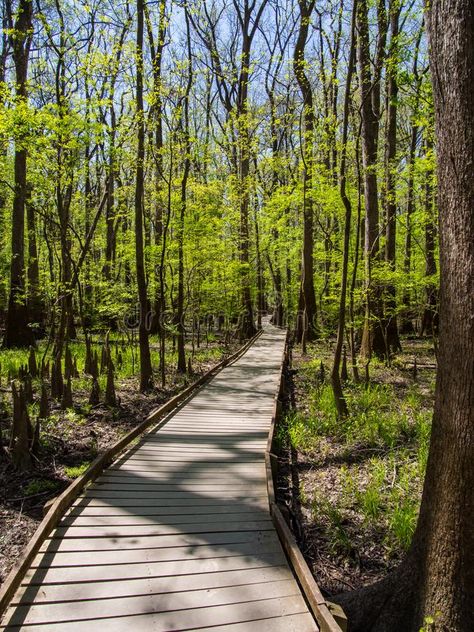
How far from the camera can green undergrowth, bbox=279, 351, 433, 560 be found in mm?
4562

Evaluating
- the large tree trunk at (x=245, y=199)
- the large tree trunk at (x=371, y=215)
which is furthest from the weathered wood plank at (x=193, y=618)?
the large tree trunk at (x=245, y=199)

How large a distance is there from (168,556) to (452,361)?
2.63m

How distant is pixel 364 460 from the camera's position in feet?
20.6

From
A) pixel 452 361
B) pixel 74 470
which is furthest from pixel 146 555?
pixel 452 361

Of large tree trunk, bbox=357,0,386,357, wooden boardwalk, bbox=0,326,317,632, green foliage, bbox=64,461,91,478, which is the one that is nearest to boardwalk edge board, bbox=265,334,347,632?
wooden boardwalk, bbox=0,326,317,632

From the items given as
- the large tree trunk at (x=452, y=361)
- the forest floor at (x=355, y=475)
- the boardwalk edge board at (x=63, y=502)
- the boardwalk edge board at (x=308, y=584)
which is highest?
the large tree trunk at (x=452, y=361)

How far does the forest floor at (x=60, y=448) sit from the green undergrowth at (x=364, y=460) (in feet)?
9.29

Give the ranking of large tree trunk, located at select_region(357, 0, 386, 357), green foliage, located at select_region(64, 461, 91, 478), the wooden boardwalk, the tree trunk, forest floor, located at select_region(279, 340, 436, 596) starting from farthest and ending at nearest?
large tree trunk, located at select_region(357, 0, 386, 357) → the tree trunk → green foliage, located at select_region(64, 461, 91, 478) → forest floor, located at select_region(279, 340, 436, 596) → the wooden boardwalk

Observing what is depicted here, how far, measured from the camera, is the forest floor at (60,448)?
4.64 m

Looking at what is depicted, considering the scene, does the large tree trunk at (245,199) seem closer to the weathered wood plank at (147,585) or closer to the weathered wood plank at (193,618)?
the weathered wood plank at (147,585)

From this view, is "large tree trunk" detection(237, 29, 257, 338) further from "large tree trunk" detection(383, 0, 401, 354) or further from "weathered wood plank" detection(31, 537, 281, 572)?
"weathered wood plank" detection(31, 537, 281, 572)

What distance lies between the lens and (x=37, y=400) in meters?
8.48

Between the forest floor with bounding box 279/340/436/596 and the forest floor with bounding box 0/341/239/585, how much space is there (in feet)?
8.84

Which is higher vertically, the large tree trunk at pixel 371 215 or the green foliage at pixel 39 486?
the large tree trunk at pixel 371 215
